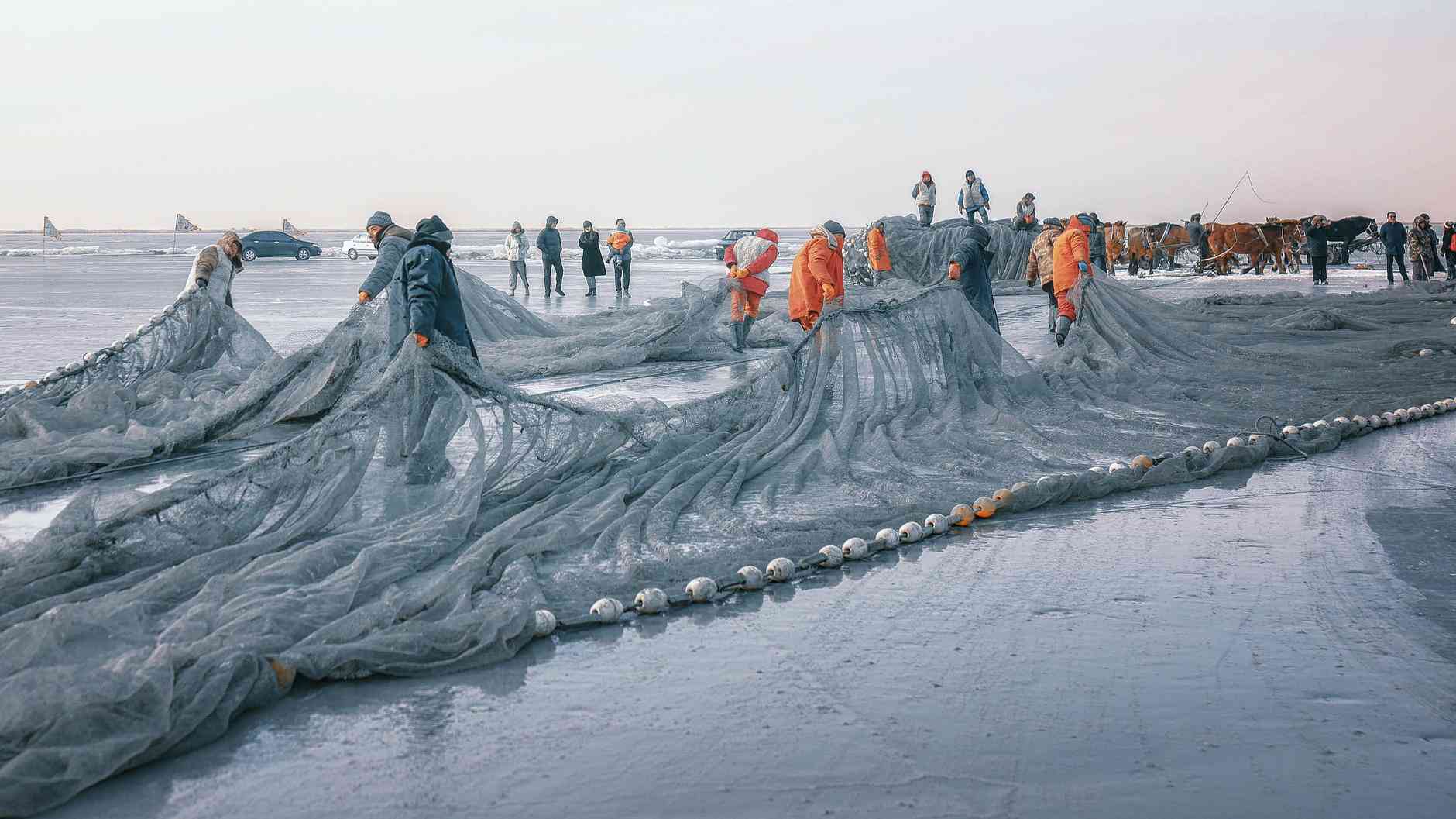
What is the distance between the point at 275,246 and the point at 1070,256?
45356 mm

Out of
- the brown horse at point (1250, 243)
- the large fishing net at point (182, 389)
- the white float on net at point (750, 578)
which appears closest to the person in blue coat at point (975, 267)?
the large fishing net at point (182, 389)

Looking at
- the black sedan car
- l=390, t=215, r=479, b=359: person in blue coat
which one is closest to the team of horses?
l=390, t=215, r=479, b=359: person in blue coat

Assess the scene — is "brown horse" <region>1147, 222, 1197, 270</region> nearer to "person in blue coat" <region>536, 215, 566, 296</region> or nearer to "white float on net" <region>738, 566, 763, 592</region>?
"person in blue coat" <region>536, 215, 566, 296</region>

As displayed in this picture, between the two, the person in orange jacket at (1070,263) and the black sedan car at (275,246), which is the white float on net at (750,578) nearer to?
the person in orange jacket at (1070,263)

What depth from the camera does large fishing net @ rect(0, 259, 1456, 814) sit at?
3910mm

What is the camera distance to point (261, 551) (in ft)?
16.9

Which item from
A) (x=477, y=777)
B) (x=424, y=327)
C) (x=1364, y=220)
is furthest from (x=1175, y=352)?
(x=1364, y=220)

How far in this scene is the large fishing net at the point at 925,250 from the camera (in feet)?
86.9

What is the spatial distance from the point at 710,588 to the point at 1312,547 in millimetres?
2793

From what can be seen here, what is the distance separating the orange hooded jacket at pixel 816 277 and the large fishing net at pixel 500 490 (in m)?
1.94

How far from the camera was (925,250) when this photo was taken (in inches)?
1048

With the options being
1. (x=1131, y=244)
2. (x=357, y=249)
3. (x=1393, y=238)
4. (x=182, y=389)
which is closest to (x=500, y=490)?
(x=182, y=389)

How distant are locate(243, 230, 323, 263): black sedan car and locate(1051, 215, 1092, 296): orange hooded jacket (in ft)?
146

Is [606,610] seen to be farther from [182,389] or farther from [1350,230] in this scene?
[1350,230]
